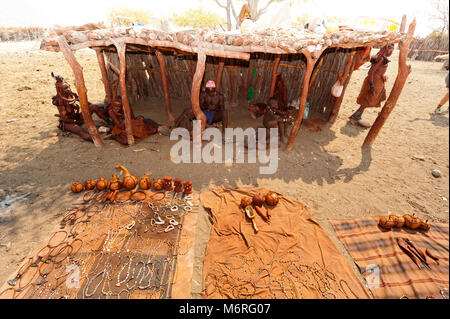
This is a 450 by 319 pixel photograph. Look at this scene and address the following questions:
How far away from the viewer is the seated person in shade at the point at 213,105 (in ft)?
21.1

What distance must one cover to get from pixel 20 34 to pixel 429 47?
36221 millimetres

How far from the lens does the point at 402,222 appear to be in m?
3.73

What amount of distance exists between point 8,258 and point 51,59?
15.3m

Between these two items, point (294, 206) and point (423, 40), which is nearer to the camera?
point (294, 206)

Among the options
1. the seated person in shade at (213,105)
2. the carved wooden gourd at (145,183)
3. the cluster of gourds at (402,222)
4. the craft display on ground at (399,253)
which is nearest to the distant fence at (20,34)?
the seated person in shade at (213,105)

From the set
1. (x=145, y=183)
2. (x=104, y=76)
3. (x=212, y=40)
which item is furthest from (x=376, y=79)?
(x=104, y=76)

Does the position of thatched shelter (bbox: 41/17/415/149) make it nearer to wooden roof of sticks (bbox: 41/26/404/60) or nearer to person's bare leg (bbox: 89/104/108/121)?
wooden roof of sticks (bbox: 41/26/404/60)

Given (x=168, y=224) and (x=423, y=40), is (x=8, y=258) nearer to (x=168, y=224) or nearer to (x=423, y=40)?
(x=168, y=224)

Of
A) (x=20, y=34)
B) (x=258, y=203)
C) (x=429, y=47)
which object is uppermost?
(x=20, y=34)

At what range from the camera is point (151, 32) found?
4.30m

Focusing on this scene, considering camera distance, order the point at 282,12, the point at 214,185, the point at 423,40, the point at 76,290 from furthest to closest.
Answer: the point at 423,40
the point at 282,12
the point at 214,185
the point at 76,290

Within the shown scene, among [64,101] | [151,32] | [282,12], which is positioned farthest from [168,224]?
[282,12]

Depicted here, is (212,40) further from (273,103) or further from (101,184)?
(101,184)

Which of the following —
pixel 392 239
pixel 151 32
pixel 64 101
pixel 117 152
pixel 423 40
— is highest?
pixel 423 40
